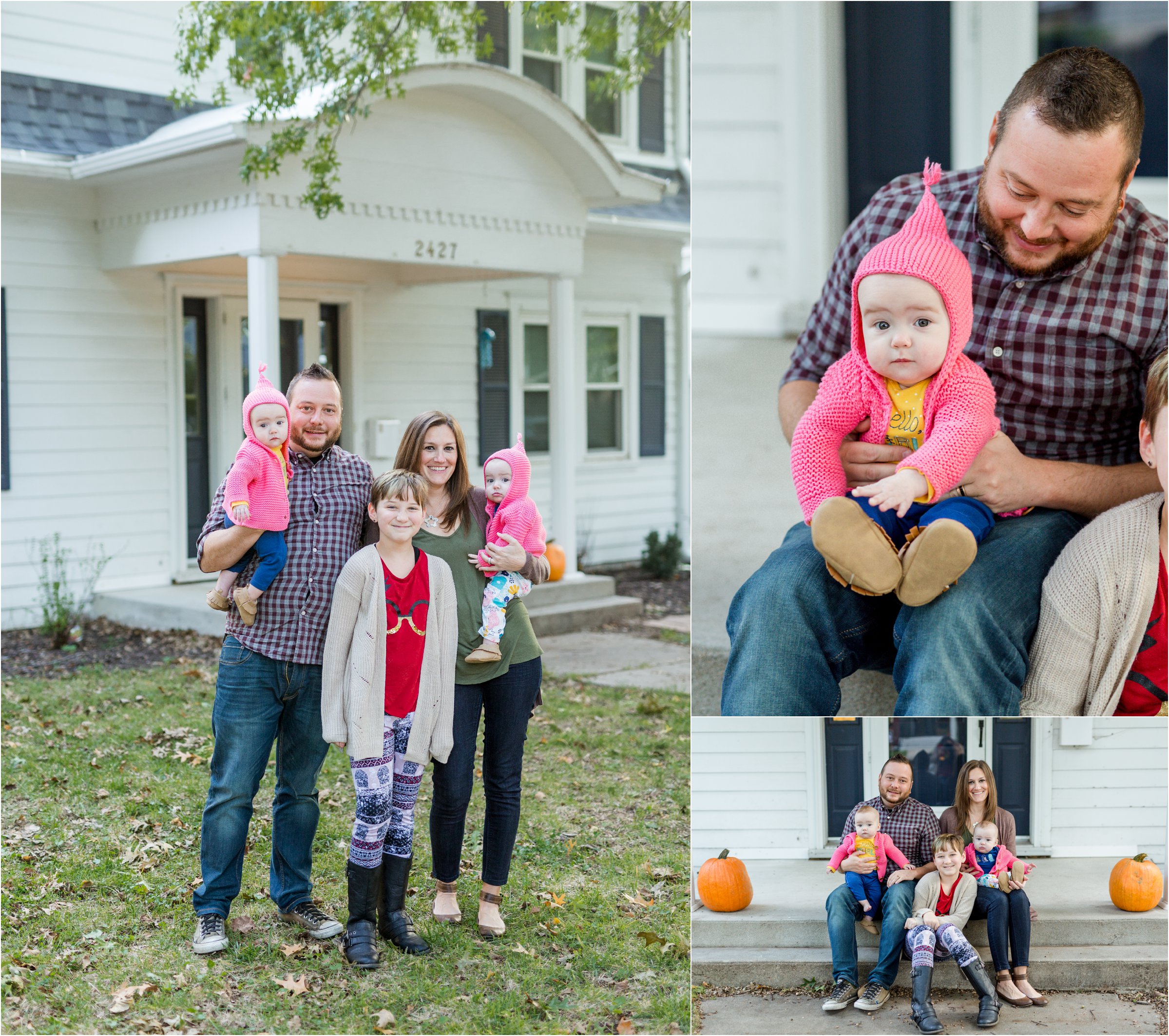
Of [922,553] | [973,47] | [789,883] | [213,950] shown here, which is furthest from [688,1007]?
[973,47]

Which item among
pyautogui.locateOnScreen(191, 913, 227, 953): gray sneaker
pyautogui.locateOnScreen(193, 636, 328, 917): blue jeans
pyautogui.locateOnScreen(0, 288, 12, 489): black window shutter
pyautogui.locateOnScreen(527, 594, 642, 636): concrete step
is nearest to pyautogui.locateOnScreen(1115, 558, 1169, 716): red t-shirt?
pyautogui.locateOnScreen(193, 636, 328, 917): blue jeans

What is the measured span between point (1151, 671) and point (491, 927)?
2023 millimetres

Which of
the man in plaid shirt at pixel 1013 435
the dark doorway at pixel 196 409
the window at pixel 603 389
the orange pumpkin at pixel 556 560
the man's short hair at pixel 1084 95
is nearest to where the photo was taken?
the man's short hair at pixel 1084 95

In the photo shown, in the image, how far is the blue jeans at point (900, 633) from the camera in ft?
7.45

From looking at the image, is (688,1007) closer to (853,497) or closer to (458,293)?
(853,497)

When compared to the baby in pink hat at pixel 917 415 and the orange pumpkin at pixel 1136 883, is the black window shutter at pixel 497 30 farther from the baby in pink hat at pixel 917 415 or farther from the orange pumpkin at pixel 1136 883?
the orange pumpkin at pixel 1136 883

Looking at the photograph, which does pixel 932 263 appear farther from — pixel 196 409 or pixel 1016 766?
pixel 196 409

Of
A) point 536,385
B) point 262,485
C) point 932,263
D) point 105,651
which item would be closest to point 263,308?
point 105,651

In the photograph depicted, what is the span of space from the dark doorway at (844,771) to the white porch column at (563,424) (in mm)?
6555

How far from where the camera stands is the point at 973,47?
8.29ft

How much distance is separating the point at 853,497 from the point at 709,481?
49 cm

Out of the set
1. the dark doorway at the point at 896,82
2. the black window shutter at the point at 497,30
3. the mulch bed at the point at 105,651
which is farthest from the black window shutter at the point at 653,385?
the dark doorway at the point at 896,82

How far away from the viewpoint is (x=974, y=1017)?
2.35 meters

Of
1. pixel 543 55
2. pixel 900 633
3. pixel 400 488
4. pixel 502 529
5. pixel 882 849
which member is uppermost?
pixel 543 55
